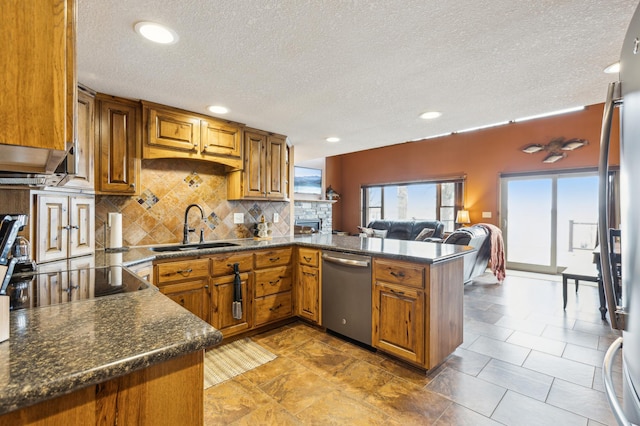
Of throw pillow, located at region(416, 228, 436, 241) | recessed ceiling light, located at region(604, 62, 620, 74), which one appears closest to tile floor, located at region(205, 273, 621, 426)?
recessed ceiling light, located at region(604, 62, 620, 74)

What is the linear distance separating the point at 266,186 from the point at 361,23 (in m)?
2.18

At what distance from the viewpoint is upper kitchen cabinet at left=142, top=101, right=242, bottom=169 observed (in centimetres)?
253

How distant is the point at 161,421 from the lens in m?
0.74

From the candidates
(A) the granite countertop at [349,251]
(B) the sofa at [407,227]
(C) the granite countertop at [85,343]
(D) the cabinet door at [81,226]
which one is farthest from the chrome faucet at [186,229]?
(B) the sofa at [407,227]

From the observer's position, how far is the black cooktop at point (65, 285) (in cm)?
112

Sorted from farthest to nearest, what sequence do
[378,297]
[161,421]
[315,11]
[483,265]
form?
[483,265]
[378,297]
[315,11]
[161,421]

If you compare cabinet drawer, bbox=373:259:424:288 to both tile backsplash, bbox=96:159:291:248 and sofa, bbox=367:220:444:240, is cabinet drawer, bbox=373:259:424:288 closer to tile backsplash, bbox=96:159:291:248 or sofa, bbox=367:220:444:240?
tile backsplash, bbox=96:159:291:248

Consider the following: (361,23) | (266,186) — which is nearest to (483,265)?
(266,186)

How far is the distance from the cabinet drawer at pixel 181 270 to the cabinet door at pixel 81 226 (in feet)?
1.79

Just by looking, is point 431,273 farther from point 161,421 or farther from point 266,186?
point 266,186

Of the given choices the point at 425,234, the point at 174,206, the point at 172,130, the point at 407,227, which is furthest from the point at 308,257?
the point at 407,227

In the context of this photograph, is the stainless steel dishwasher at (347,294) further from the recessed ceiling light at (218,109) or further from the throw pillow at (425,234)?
the throw pillow at (425,234)

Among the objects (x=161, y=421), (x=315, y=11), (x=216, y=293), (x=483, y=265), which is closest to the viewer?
(x=161, y=421)

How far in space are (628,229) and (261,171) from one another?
301 centimetres
